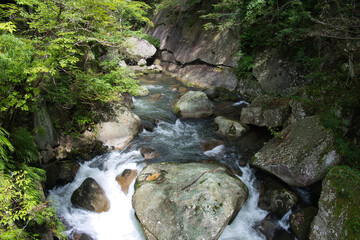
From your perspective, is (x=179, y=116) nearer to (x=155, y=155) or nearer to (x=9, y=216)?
(x=155, y=155)

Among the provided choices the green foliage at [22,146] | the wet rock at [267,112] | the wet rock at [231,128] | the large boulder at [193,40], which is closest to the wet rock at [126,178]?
the green foliage at [22,146]

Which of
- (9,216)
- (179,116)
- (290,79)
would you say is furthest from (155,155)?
(290,79)

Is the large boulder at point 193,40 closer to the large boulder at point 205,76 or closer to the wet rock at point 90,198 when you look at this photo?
the large boulder at point 205,76

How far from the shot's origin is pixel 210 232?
150 inches

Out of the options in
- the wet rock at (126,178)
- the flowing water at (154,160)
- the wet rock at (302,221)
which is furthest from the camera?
the wet rock at (126,178)

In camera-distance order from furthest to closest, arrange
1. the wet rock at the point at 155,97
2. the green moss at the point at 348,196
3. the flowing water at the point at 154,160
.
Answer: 1. the wet rock at the point at 155,97
2. the flowing water at the point at 154,160
3. the green moss at the point at 348,196

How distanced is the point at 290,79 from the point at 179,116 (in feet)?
19.1

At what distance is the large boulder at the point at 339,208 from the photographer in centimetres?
365

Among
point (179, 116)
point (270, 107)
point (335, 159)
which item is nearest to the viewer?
point (335, 159)

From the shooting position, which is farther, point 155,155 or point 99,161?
point 155,155

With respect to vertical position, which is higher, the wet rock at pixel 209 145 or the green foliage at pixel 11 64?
the green foliage at pixel 11 64

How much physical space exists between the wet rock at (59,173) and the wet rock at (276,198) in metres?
5.06

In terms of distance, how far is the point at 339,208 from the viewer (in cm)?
386

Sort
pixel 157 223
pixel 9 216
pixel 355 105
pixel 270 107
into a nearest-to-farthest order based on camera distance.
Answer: pixel 9 216 → pixel 157 223 → pixel 355 105 → pixel 270 107
